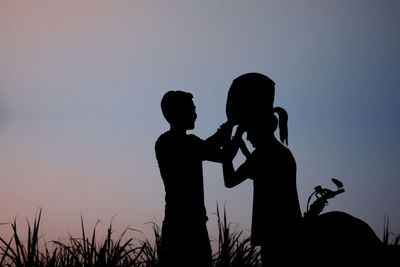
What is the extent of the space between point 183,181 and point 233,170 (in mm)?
793

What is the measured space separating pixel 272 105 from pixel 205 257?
163cm

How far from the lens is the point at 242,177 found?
4.06m

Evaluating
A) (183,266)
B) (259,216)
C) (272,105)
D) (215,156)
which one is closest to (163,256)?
(183,266)

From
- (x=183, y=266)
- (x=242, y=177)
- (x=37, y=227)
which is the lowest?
Result: (x=183, y=266)

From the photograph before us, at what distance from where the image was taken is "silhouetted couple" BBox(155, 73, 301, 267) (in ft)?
12.7

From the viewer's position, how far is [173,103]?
5074mm

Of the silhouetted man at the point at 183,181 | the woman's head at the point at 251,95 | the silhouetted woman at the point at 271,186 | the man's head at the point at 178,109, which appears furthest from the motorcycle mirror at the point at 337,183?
the man's head at the point at 178,109

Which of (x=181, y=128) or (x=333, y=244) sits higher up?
(x=181, y=128)

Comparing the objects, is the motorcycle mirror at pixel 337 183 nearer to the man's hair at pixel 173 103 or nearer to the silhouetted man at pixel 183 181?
the silhouetted man at pixel 183 181

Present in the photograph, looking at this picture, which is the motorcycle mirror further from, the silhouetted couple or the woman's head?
the woman's head

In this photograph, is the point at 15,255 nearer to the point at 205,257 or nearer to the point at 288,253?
the point at 205,257

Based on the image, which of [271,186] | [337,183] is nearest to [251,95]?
[271,186]

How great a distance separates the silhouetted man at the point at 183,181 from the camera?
4809 millimetres

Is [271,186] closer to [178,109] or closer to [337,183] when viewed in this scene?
[337,183]
